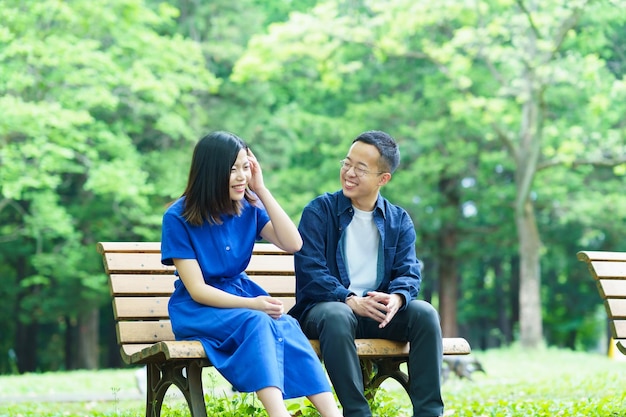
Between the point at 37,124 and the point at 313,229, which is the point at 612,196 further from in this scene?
the point at 313,229

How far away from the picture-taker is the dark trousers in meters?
3.82

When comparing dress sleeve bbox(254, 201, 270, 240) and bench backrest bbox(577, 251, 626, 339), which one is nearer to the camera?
dress sleeve bbox(254, 201, 270, 240)

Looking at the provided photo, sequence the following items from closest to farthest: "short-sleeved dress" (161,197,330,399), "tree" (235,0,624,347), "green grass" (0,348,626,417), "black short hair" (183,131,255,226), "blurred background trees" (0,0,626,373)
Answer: "short-sleeved dress" (161,197,330,399)
"black short hair" (183,131,255,226)
"green grass" (0,348,626,417)
"blurred background trees" (0,0,626,373)
"tree" (235,0,624,347)

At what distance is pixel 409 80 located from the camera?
67.7 ft

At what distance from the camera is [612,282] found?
4.96 meters

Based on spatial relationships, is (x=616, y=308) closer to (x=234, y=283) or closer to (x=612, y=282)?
(x=612, y=282)

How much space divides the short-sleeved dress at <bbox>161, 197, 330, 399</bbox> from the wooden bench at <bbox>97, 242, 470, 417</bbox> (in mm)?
134

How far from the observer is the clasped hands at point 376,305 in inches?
160

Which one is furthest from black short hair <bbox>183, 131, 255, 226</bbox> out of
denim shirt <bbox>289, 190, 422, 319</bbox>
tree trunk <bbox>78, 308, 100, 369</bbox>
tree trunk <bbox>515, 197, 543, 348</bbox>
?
tree trunk <bbox>78, 308, 100, 369</bbox>

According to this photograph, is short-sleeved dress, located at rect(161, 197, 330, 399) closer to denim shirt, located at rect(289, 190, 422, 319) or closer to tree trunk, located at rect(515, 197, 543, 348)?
denim shirt, located at rect(289, 190, 422, 319)

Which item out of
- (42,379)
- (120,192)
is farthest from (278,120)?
(42,379)

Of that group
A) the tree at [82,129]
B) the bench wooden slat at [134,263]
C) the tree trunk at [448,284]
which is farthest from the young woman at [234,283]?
the tree trunk at [448,284]

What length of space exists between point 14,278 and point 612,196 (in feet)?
44.6

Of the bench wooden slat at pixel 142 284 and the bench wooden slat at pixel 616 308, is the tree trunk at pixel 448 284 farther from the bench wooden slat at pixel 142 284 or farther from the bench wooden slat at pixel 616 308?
the bench wooden slat at pixel 142 284
